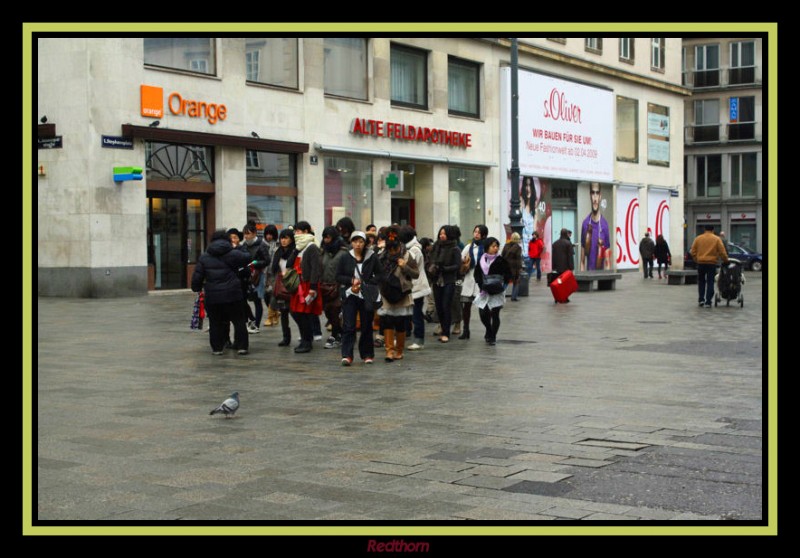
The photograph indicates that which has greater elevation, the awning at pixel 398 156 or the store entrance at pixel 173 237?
the awning at pixel 398 156

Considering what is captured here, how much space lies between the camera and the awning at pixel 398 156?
3081 cm

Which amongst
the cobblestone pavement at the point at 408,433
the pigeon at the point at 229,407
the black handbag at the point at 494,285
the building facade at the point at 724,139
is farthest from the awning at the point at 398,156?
the building facade at the point at 724,139

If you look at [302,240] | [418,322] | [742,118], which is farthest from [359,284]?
[742,118]

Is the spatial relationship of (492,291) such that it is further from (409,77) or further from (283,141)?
(409,77)

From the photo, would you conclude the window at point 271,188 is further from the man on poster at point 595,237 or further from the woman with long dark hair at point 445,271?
the man on poster at point 595,237

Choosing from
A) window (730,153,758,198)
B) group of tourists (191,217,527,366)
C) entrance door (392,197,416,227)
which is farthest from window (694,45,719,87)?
group of tourists (191,217,527,366)

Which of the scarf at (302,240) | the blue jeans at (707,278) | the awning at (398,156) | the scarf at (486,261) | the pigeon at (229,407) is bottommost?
the pigeon at (229,407)

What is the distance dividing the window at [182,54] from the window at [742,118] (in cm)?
4238

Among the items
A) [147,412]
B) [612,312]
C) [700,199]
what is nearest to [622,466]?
[147,412]

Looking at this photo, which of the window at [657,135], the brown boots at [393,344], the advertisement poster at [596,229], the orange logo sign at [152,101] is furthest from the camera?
the window at [657,135]

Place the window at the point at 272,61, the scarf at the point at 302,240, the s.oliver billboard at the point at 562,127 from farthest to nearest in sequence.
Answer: the s.oliver billboard at the point at 562,127 < the window at the point at 272,61 < the scarf at the point at 302,240

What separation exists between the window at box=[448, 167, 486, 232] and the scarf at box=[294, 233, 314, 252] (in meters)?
22.5

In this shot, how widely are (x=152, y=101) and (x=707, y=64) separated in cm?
4521

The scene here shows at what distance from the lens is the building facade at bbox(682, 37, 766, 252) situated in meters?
62.0
